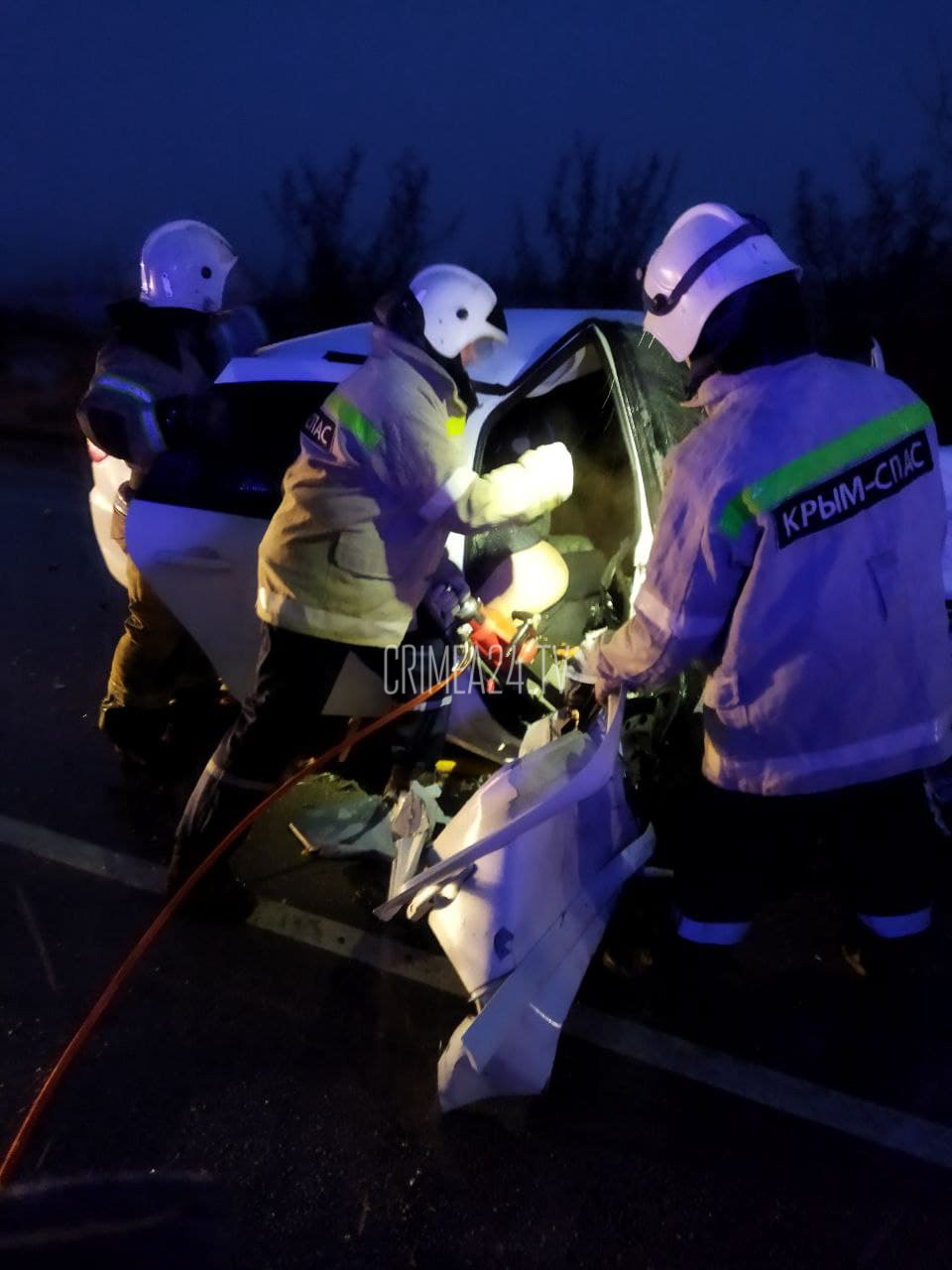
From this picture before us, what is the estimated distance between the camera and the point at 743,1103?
2.53 metres

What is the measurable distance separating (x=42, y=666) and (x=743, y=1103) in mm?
3601

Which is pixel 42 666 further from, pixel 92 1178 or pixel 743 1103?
pixel 743 1103

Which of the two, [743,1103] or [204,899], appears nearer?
[743,1103]

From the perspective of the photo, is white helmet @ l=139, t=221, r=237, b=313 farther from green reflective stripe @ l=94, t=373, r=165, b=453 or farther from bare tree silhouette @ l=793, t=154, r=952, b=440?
bare tree silhouette @ l=793, t=154, r=952, b=440

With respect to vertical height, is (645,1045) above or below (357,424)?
below

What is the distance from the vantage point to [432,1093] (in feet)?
8.46

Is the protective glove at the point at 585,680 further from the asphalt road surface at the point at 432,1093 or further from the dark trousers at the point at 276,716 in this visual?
the asphalt road surface at the point at 432,1093

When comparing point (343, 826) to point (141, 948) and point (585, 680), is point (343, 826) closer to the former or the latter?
point (141, 948)

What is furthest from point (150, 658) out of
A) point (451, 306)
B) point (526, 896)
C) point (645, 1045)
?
point (645, 1045)

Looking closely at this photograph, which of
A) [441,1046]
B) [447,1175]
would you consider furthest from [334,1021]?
[447,1175]

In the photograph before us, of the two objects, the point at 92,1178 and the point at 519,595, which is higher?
the point at 519,595

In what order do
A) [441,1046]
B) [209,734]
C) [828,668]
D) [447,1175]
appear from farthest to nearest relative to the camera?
[209,734], [441,1046], [447,1175], [828,668]

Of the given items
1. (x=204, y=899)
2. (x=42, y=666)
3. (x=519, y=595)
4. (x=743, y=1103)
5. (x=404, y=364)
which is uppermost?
(x=404, y=364)

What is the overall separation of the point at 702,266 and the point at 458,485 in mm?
901
